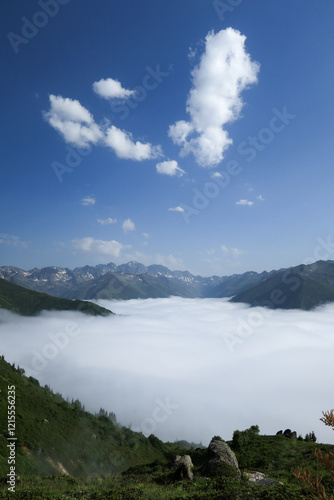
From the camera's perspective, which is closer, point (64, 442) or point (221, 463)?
point (221, 463)

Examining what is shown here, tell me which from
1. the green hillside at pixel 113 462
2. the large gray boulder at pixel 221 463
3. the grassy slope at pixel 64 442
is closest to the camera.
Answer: the green hillside at pixel 113 462

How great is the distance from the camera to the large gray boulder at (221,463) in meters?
32.8

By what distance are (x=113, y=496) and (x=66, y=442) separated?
9326 centimetres

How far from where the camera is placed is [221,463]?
113 feet

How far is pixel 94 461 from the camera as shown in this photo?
92.6 metres

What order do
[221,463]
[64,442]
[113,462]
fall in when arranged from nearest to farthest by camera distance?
[221,463] → [64,442] → [113,462]

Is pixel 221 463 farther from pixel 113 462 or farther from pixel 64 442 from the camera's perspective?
pixel 113 462

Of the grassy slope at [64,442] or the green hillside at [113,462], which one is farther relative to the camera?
the grassy slope at [64,442]

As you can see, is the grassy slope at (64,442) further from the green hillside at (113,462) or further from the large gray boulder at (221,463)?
the large gray boulder at (221,463)

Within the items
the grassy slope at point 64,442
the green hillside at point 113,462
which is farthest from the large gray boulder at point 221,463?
the grassy slope at point 64,442

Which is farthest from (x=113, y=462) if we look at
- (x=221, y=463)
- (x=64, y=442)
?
(x=221, y=463)

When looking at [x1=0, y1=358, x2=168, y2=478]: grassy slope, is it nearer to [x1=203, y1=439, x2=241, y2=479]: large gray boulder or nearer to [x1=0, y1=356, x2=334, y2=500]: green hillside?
[x1=0, y1=356, x2=334, y2=500]: green hillside

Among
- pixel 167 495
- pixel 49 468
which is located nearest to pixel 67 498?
pixel 167 495

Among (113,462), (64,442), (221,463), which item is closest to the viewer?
(221,463)
